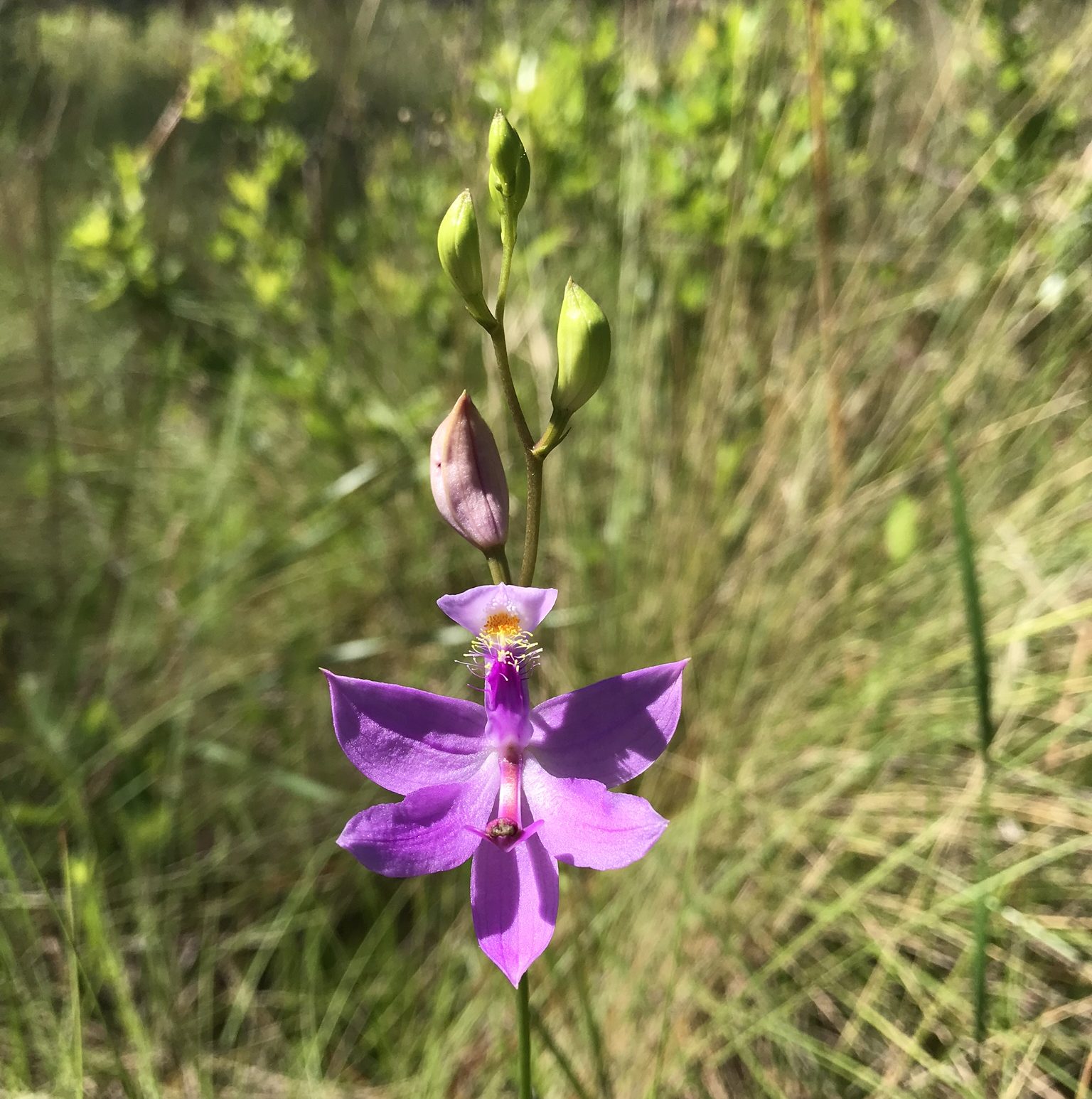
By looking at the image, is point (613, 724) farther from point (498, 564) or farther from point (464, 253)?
point (464, 253)

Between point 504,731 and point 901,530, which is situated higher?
point 901,530

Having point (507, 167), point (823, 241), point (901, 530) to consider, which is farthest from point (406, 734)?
point (823, 241)

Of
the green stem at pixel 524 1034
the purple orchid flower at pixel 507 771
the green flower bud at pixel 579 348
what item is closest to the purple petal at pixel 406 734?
the purple orchid flower at pixel 507 771

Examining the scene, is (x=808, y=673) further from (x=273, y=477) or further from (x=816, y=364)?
(x=273, y=477)

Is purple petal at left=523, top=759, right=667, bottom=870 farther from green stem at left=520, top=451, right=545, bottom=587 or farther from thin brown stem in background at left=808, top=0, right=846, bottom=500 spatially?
thin brown stem in background at left=808, top=0, right=846, bottom=500

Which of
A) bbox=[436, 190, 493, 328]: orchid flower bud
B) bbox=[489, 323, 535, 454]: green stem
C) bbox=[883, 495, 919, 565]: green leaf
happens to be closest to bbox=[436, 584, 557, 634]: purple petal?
bbox=[489, 323, 535, 454]: green stem

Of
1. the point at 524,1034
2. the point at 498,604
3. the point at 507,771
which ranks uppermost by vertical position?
the point at 498,604

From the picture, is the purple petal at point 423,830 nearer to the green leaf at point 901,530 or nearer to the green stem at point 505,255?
the green stem at point 505,255

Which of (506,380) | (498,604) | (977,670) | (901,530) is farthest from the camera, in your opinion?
(901,530)
